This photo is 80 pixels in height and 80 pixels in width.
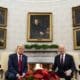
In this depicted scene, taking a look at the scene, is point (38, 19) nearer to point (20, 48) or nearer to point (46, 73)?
point (20, 48)

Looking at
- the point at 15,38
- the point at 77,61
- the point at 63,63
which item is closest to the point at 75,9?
the point at 77,61

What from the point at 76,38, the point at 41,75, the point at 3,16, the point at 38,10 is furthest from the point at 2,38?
the point at 41,75

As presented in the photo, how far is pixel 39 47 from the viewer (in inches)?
233

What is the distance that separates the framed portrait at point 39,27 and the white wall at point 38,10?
0.12m

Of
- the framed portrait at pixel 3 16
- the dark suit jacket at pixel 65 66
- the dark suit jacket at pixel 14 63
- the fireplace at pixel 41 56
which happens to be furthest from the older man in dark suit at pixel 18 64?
the framed portrait at pixel 3 16

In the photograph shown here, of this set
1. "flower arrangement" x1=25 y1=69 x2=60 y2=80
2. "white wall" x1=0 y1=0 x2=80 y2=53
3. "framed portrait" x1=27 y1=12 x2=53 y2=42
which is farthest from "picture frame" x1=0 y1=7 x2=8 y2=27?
"flower arrangement" x1=25 y1=69 x2=60 y2=80

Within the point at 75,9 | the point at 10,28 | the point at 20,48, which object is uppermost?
the point at 75,9

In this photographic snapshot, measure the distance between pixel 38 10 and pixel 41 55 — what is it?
1.15 meters

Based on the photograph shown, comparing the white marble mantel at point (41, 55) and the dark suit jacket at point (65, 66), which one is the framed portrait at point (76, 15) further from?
the dark suit jacket at point (65, 66)

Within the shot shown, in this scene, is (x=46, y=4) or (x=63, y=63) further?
(x=46, y=4)

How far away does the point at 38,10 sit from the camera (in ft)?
20.4

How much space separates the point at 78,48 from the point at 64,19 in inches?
33.1

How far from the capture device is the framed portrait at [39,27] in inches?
236

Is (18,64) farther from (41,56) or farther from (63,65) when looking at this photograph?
(41,56)
